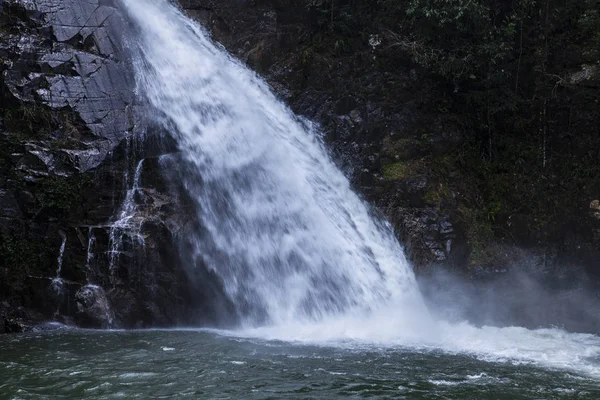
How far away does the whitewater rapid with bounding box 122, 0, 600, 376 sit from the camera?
33.8 feet

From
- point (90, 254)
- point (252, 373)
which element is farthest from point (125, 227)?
point (252, 373)

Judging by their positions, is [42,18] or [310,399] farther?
[42,18]

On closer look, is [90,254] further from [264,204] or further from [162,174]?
[264,204]

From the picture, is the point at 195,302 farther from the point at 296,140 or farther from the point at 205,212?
the point at 296,140

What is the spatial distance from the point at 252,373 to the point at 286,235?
190 inches

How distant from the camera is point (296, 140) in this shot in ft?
47.3

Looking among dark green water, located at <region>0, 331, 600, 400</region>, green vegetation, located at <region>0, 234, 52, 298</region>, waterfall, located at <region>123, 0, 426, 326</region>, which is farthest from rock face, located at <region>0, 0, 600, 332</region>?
dark green water, located at <region>0, 331, 600, 400</region>

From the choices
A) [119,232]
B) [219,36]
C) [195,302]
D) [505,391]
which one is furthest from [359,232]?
[219,36]

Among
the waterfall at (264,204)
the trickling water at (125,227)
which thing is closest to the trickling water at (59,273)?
the trickling water at (125,227)

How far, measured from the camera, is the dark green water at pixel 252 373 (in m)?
6.59

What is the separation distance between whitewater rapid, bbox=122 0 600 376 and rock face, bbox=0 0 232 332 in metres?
0.79

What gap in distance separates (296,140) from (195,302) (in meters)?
5.32

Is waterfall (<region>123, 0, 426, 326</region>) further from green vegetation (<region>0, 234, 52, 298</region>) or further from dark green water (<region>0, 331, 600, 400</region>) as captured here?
green vegetation (<region>0, 234, 52, 298</region>)

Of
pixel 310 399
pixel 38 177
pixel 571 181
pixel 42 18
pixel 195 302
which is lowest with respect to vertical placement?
pixel 310 399
